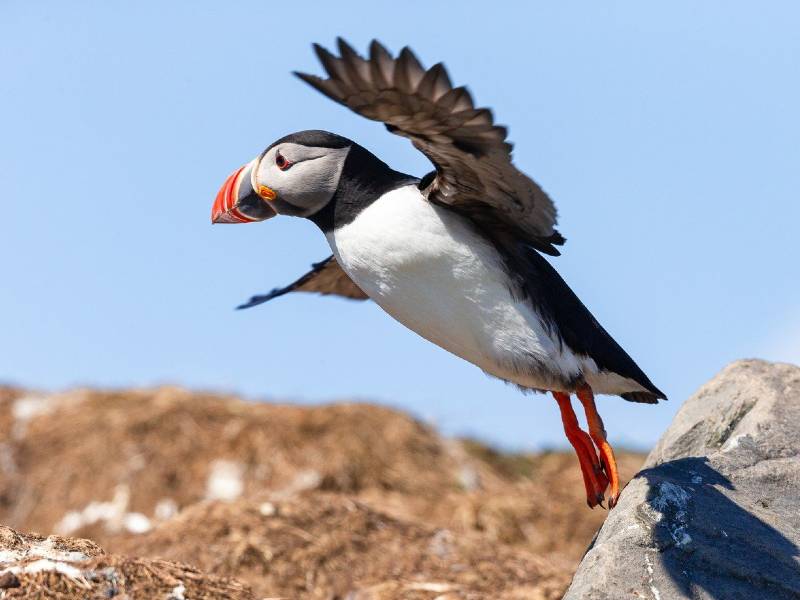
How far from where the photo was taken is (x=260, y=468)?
11.7 meters

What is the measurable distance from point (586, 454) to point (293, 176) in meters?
1.98

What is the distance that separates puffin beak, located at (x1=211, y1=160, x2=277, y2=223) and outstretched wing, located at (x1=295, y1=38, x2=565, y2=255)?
881 mm

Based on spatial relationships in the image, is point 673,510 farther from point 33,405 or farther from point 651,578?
point 33,405

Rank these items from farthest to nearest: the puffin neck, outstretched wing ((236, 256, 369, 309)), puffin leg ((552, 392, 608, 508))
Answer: outstretched wing ((236, 256, 369, 309))
puffin leg ((552, 392, 608, 508))
the puffin neck

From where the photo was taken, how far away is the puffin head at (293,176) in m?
5.48

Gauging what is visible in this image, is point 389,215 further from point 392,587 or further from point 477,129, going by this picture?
point 392,587

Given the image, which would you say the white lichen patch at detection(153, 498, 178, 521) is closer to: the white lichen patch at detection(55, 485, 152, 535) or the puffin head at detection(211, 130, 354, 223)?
the white lichen patch at detection(55, 485, 152, 535)

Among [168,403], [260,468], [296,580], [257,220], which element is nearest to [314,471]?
[260,468]

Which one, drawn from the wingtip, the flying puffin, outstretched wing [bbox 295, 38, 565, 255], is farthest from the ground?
the wingtip

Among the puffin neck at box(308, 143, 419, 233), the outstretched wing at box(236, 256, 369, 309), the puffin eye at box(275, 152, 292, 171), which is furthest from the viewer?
the outstretched wing at box(236, 256, 369, 309)

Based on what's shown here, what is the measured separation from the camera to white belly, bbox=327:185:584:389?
5.27 meters

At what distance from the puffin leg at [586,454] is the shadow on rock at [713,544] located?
0.53 meters

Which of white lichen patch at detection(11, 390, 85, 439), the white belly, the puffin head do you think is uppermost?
the puffin head

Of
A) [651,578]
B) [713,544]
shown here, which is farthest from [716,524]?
[651,578]
